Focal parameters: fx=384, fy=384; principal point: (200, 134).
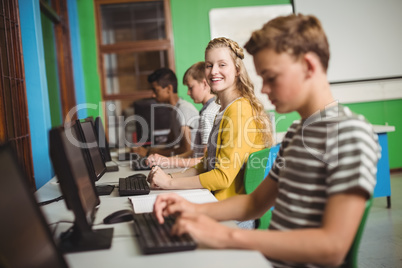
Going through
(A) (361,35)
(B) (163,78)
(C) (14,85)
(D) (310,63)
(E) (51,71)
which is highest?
(A) (361,35)

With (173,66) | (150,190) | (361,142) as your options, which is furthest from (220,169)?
(173,66)

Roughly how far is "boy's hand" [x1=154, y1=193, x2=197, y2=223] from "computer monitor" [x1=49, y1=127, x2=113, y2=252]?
0.52ft

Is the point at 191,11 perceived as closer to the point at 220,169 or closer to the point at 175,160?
the point at 175,160

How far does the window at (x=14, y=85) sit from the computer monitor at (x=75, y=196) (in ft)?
3.39

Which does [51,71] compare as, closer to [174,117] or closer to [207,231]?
[174,117]

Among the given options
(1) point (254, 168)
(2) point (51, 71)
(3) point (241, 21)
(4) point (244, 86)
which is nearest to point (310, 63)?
(1) point (254, 168)

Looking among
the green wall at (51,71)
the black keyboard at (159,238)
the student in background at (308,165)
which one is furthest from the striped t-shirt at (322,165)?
the green wall at (51,71)

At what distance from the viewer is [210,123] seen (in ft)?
8.30

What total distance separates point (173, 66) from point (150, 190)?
3583 millimetres

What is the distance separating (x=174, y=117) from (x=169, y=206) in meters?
2.40

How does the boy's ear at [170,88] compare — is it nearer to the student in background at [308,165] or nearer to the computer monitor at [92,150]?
the computer monitor at [92,150]

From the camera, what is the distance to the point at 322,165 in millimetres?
940

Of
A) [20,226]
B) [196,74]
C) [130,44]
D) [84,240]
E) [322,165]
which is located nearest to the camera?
[20,226]

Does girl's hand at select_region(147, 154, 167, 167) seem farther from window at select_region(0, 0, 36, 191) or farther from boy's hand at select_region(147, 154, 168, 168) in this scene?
window at select_region(0, 0, 36, 191)
